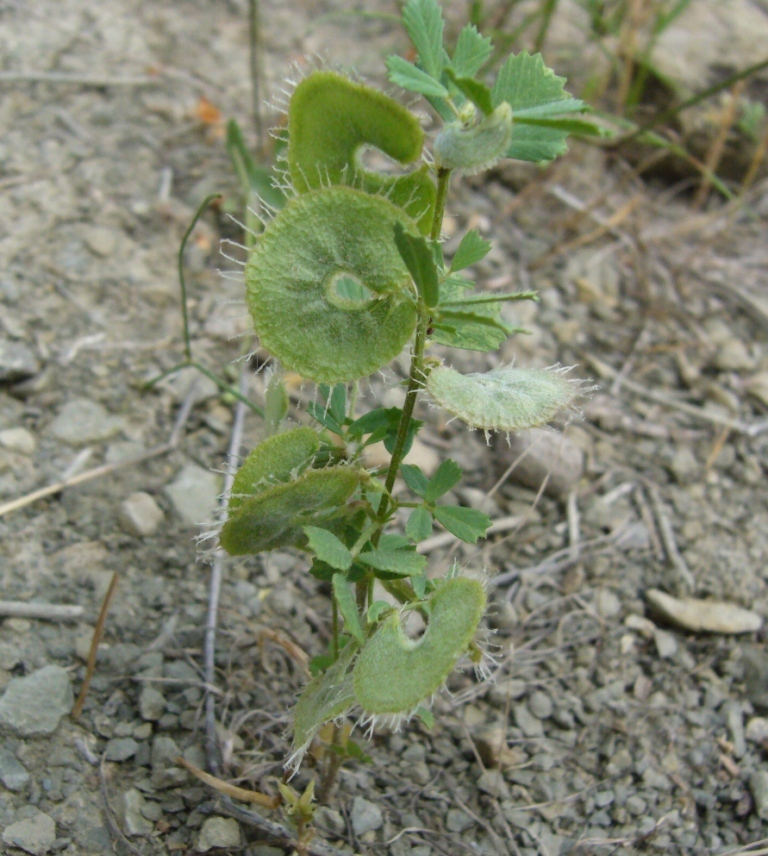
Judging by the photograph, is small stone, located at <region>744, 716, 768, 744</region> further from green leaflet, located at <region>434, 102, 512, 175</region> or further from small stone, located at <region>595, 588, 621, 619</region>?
green leaflet, located at <region>434, 102, 512, 175</region>

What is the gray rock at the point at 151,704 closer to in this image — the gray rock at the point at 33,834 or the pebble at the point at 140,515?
the gray rock at the point at 33,834

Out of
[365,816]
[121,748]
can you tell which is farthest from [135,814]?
[365,816]

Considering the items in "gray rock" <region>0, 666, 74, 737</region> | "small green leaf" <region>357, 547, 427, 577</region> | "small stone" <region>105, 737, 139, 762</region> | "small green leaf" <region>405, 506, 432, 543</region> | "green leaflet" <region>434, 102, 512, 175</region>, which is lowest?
"small stone" <region>105, 737, 139, 762</region>

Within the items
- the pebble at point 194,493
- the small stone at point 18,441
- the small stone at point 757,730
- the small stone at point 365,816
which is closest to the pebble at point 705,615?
the small stone at point 757,730

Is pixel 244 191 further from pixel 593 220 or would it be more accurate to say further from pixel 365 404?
pixel 593 220

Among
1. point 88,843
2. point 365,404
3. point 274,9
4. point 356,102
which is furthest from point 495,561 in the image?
point 274,9

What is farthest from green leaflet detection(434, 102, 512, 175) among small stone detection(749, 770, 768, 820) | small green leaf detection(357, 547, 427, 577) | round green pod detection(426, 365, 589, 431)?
small stone detection(749, 770, 768, 820)

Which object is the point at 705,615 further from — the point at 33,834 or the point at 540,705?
the point at 33,834
